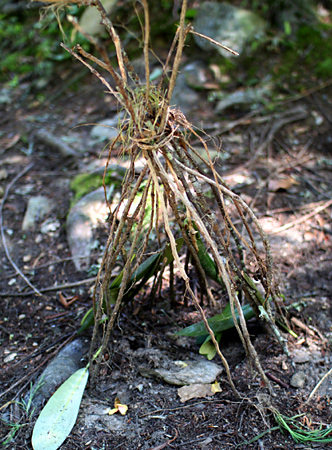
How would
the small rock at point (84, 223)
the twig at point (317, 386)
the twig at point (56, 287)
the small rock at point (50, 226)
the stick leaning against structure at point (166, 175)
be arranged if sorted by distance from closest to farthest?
the stick leaning against structure at point (166, 175), the twig at point (317, 386), the twig at point (56, 287), the small rock at point (84, 223), the small rock at point (50, 226)

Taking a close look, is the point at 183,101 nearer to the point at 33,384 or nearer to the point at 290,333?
the point at 290,333

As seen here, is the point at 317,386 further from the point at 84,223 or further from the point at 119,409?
the point at 84,223

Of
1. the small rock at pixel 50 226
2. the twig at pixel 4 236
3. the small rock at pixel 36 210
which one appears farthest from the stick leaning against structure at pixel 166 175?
the small rock at pixel 36 210

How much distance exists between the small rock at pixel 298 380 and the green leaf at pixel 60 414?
966mm

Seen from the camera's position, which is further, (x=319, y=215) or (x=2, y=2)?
(x=2, y=2)

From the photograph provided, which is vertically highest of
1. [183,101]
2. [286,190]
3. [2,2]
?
[2,2]

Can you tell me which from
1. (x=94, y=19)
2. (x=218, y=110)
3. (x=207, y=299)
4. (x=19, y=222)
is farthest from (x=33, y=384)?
(x=94, y=19)

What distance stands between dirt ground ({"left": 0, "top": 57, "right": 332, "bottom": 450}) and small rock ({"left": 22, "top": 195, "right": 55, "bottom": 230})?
60 mm

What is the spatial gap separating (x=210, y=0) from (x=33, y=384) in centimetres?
476

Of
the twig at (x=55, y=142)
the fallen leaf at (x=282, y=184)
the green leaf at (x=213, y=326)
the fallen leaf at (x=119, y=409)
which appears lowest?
the fallen leaf at (x=119, y=409)

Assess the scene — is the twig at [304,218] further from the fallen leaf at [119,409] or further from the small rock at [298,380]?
the fallen leaf at [119,409]

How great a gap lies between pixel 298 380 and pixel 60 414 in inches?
42.9

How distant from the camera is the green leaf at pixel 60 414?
1.56 meters

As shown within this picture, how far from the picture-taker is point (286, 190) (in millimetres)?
3107
